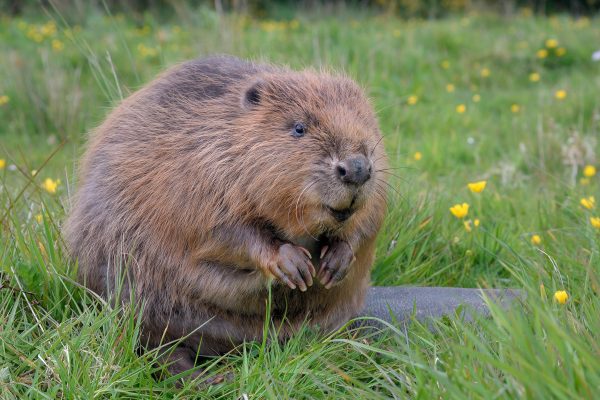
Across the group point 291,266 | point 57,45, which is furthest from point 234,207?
point 57,45

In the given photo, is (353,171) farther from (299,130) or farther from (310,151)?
(299,130)

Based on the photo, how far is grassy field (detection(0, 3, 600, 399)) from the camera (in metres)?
1.99

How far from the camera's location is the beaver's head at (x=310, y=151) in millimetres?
2234

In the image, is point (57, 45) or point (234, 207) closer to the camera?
point (234, 207)

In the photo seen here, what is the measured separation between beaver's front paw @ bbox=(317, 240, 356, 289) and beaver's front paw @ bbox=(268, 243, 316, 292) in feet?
0.34

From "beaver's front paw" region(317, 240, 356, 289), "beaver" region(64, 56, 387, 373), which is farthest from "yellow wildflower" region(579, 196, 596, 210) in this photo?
"beaver's front paw" region(317, 240, 356, 289)

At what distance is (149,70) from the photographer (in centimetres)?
621

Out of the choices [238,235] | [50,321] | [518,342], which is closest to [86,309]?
[50,321]

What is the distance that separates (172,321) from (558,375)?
4.23ft

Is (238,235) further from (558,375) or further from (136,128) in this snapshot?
(558,375)

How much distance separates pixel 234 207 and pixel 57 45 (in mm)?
5784

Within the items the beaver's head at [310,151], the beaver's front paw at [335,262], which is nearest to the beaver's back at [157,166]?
the beaver's head at [310,151]

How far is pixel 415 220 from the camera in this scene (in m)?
3.37

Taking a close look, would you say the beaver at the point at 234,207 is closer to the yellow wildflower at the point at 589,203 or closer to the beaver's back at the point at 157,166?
the beaver's back at the point at 157,166
